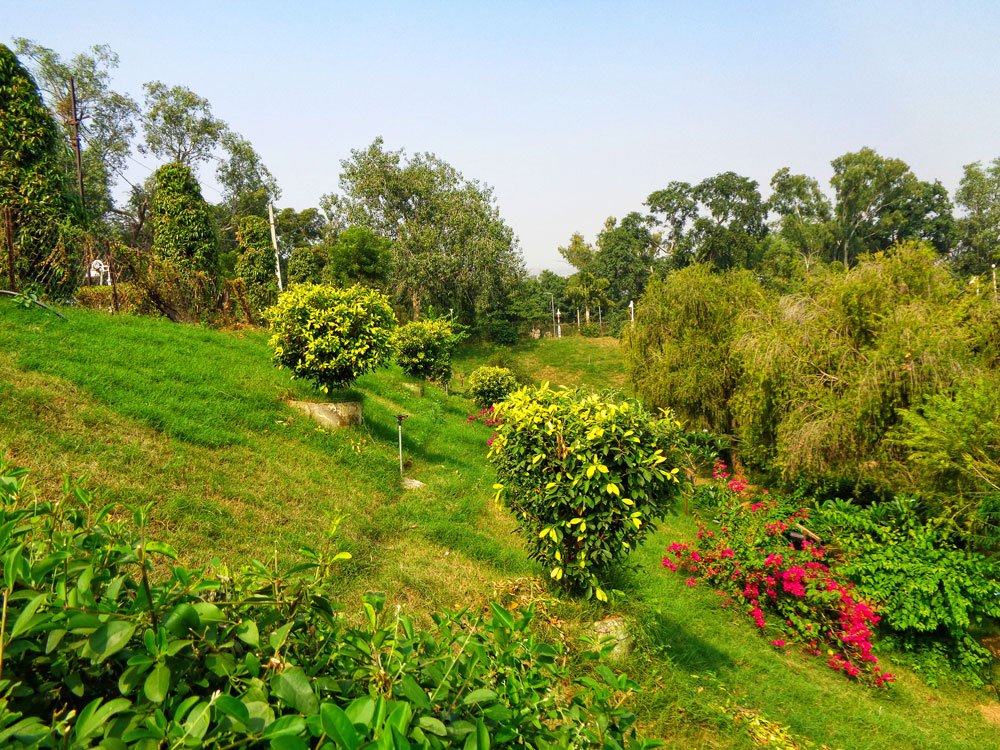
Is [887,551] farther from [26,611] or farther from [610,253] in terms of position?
[610,253]

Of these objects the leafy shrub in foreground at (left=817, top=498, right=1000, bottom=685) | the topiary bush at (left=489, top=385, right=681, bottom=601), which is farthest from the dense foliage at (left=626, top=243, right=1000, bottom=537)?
the topiary bush at (left=489, top=385, right=681, bottom=601)

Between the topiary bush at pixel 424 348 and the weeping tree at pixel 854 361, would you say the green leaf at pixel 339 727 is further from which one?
the topiary bush at pixel 424 348

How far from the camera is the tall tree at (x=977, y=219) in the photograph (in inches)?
1735

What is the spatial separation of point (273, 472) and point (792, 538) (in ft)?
26.2

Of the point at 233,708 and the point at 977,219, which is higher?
the point at 977,219

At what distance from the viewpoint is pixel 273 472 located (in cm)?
593

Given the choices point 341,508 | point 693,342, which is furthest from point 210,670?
point 693,342

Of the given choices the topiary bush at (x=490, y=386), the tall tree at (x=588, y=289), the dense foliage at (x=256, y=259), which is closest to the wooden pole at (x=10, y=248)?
the dense foliage at (x=256, y=259)

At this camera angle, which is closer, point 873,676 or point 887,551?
point 873,676

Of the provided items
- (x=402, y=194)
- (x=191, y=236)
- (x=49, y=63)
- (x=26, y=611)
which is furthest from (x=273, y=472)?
(x=49, y=63)

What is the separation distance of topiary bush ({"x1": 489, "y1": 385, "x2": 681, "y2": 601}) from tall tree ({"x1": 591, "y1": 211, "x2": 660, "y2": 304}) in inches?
1806

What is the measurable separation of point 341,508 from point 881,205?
58.5 metres

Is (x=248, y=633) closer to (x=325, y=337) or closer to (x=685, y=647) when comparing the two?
(x=685, y=647)

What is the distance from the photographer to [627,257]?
49.4 m
